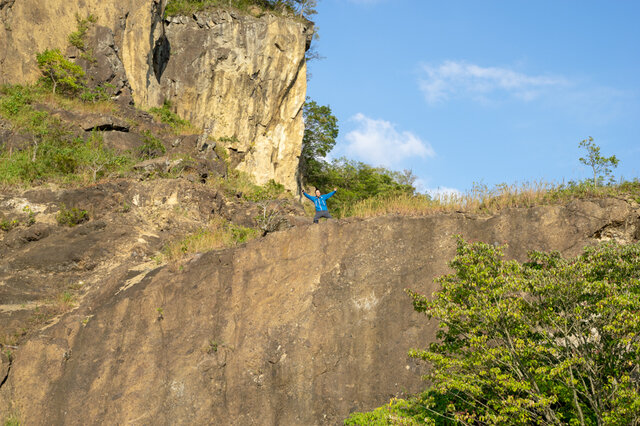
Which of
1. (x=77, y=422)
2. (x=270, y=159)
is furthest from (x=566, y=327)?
(x=270, y=159)

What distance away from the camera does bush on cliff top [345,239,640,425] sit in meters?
7.02

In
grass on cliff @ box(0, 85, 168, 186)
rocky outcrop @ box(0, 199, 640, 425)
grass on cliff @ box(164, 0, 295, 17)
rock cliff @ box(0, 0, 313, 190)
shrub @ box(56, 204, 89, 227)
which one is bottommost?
rocky outcrop @ box(0, 199, 640, 425)

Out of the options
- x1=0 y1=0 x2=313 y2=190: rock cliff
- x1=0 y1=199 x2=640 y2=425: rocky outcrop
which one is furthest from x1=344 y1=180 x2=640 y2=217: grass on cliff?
x1=0 y1=0 x2=313 y2=190: rock cliff

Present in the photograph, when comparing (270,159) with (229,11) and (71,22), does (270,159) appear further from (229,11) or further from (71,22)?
(71,22)

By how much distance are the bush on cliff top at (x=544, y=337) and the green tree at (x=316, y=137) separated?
29.4 meters

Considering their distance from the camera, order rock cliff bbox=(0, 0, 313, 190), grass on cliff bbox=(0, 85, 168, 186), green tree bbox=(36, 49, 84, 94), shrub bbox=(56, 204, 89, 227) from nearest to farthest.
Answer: shrub bbox=(56, 204, 89, 227)
grass on cliff bbox=(0, 85, 168, 186)
green tree bbox=(36, 49, 84, 94)
rock cliff bbox=(0, 0, 313, 190)

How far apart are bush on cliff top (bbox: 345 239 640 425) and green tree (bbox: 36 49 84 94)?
19368 mm

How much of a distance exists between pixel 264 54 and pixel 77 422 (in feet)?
71.9

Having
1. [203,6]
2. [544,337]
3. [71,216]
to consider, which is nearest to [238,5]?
[203,6]

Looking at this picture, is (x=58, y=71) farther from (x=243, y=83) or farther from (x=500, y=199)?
(x=500, y=199)

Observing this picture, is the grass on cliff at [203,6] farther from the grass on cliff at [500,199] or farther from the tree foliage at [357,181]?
the grass on cliff at [500,199]

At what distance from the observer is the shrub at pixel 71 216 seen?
52.5ft

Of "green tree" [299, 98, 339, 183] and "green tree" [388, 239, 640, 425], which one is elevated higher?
"green tree" [299, 98, 339, 183]

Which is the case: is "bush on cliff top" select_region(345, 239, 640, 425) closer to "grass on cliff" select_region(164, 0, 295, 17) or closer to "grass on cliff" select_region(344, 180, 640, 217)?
"grass on cliff" select_region(344, 180, 640, 217)
